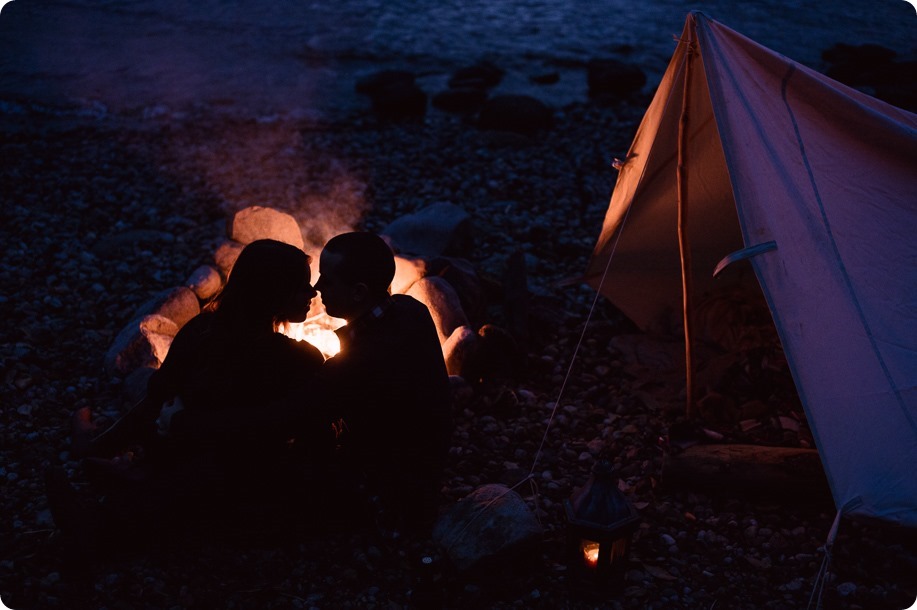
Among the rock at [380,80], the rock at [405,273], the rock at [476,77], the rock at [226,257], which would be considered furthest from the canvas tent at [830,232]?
the rock at [476,77]

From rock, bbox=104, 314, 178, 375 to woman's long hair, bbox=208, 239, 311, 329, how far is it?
5.26 feet

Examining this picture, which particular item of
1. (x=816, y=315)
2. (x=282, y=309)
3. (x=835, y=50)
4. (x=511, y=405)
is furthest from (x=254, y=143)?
(x=835, y=50)

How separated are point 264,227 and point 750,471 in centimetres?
329

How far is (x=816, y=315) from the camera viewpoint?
11.3 feet

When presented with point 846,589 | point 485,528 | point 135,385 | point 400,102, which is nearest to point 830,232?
point 846,589

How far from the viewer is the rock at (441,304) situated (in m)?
4.98

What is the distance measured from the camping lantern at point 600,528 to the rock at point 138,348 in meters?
2.64

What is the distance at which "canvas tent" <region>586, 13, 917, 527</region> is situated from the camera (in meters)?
3.23

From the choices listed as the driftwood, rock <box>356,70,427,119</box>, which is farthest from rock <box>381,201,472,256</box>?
rock <box>356,70,427,119</box>

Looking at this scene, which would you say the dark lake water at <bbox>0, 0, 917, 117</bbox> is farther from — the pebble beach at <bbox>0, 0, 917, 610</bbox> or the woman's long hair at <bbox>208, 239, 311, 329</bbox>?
the woman's long hair at <bbox>208, 239, 311, 329</bbox>

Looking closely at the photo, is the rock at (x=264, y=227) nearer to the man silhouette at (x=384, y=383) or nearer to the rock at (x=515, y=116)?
the man silhouette at (x=384, y=383)

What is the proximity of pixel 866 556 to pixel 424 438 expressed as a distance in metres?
1.98

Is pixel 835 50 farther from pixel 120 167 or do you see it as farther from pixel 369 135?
pixel 120 167

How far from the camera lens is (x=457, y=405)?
4629mm
